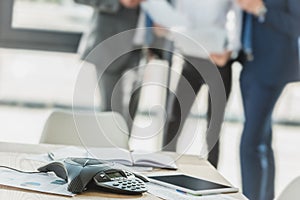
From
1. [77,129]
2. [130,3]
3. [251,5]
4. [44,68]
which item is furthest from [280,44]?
[44,68]

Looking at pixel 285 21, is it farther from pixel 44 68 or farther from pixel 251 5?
pixel 44 68

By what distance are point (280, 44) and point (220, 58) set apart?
38 cm

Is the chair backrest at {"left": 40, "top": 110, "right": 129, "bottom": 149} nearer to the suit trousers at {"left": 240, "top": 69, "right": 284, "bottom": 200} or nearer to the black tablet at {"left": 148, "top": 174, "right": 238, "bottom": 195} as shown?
the black tablet at {"left": 148, "top": 174, "right": 238, "bottom": 195}

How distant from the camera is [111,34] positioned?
3.67 m

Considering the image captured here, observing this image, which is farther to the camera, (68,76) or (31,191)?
(68,76)

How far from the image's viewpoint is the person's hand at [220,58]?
136 inches

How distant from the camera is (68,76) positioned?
3.85 m

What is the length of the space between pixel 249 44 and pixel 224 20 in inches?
9.1

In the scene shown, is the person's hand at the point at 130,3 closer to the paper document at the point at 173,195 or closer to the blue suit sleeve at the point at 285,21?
the blue suit sleeve at the point at 285,21

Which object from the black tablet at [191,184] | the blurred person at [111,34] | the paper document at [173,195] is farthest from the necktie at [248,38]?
the paper document at [173,195]

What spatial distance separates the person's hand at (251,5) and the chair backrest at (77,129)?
1.27m

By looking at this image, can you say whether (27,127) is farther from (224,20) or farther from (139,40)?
(224,20)

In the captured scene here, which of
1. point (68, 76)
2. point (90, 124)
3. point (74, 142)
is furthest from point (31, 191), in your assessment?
point (68, 76)

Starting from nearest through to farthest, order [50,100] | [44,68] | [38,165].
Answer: [38,165] < [44,68] < [50,100]
